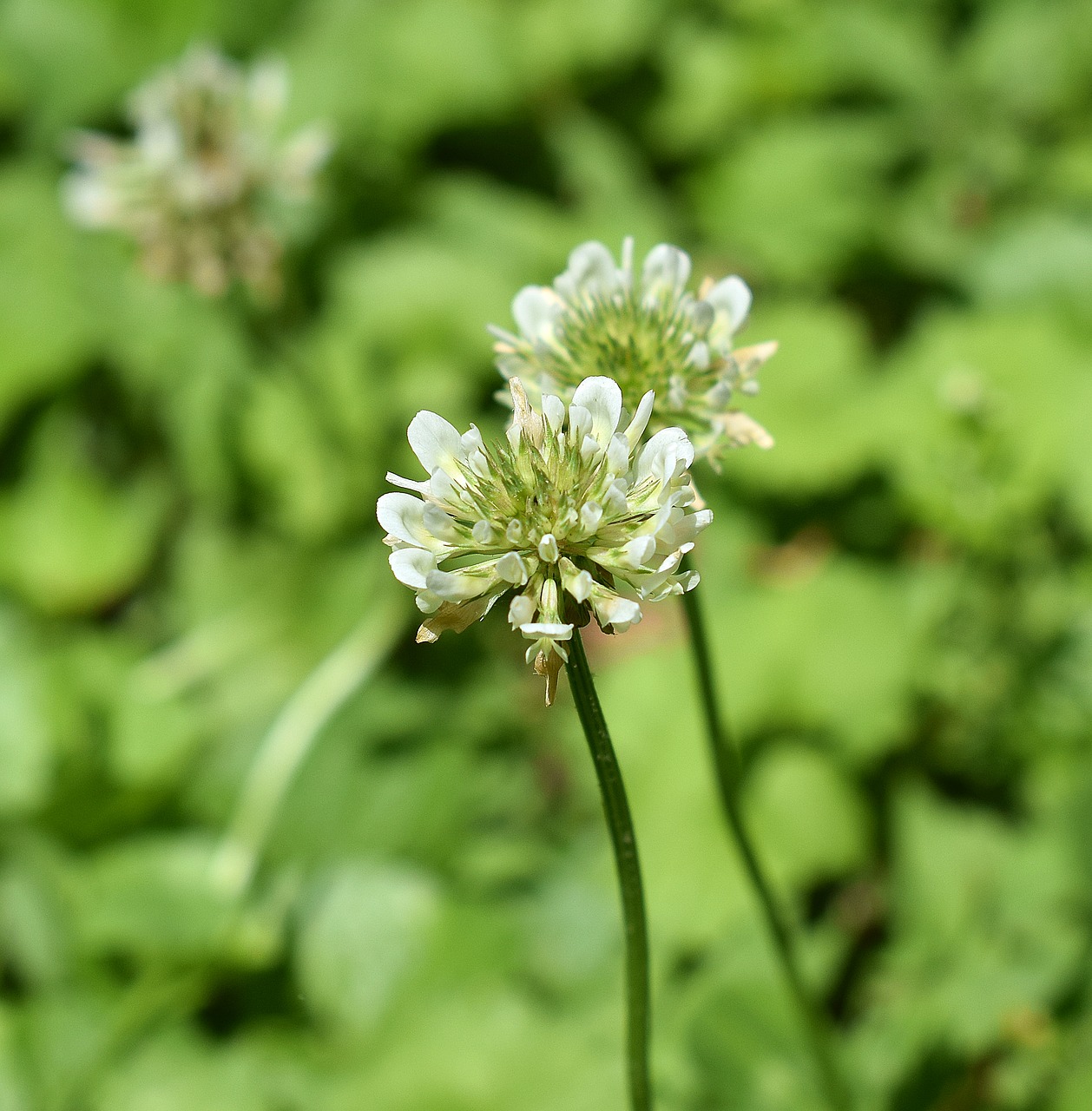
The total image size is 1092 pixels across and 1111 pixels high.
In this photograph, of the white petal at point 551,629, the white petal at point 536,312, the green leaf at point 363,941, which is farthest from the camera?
the green leaf at point 363,941

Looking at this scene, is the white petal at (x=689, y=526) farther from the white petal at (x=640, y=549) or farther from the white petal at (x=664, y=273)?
the white petal at (x=664, y=273)

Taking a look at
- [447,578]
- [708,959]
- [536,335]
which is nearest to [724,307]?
[536,335]

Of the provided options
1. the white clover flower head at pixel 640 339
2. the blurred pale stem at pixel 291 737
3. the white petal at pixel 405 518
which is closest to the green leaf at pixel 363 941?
the blurred pale stem at pixel 291 737

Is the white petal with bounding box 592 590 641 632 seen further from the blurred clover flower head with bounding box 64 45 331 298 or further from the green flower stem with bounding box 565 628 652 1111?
the blurred clover flower head with bounding box 64 45 331 298

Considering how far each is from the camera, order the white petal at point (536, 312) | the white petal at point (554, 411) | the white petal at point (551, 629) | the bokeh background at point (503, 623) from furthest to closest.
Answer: the bokeh background at point (503, 623), the white petal at point (536, 312), the white petal at point (554, 411), the white petal at point (551, 629)

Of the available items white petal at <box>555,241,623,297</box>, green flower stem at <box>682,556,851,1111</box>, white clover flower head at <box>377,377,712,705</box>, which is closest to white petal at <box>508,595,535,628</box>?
white clover flower head at <box>377,377,712,705</box>

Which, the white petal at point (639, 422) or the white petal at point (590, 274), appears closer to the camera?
the white petal at point (639, 422)
